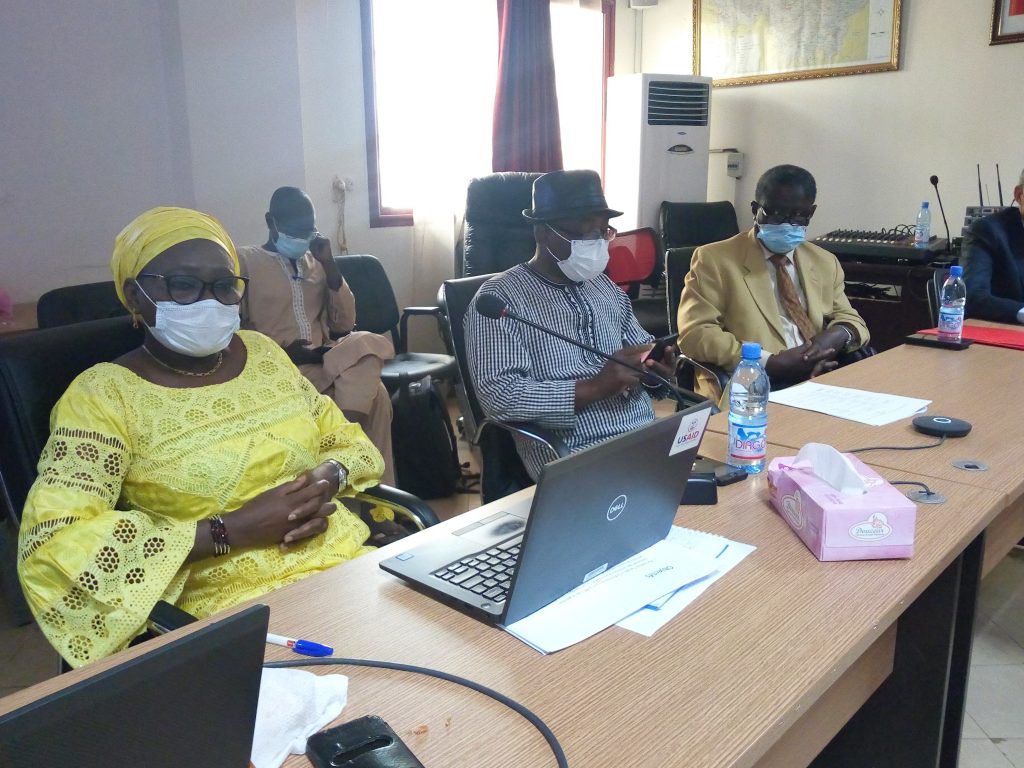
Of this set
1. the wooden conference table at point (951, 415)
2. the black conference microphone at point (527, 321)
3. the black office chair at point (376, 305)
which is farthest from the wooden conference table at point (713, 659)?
the black office chair at point (376, 305)

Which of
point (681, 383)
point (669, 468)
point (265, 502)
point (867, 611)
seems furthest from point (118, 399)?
point (681, 383)

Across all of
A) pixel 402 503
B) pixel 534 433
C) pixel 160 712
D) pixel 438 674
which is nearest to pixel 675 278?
pixel 534 433

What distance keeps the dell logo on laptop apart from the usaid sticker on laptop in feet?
0.31

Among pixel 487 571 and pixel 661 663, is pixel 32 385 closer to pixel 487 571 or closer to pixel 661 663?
pixel 487 571

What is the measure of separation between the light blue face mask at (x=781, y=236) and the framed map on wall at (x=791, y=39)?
7.83 ft

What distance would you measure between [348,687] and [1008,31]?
14.3 feet

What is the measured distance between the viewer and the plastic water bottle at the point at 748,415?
1.41m

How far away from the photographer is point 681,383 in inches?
95.1

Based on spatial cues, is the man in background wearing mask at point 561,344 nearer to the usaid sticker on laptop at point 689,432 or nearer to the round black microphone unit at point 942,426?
the round black microphone unit at point 942,426

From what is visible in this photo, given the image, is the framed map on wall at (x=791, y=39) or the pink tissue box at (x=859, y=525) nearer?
the pink tissue box at (x=859, y=525)

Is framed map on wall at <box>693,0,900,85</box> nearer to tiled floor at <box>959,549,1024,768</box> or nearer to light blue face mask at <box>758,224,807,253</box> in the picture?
light blue face mask at <box>758,224,807,253</box>

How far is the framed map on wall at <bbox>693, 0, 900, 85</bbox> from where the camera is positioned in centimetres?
420

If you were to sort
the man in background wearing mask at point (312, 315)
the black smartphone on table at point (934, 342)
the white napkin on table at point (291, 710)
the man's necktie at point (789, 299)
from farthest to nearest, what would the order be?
the man in background wearing mask at point (312, 315) < the man's necktie at point (789, 299) < the black smartphone on table at point (934, 342) < the white napkin on table at point (291, 710)

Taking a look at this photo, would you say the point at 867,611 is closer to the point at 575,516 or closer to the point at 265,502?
the point at 575,516
